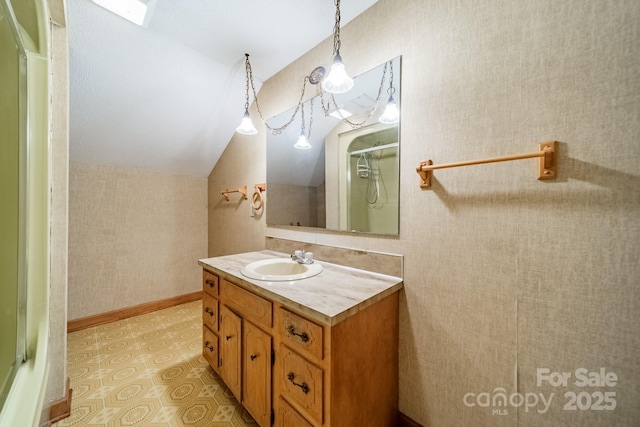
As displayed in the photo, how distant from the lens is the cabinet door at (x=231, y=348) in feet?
4.13

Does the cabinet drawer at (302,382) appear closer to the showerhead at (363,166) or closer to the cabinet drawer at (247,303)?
the cabinet drawer at (247,303)

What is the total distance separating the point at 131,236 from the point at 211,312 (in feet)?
5.41

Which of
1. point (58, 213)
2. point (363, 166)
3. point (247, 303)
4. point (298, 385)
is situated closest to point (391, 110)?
point (363, 166)

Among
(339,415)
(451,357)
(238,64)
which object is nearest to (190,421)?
(339,415)

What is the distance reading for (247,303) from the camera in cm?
119

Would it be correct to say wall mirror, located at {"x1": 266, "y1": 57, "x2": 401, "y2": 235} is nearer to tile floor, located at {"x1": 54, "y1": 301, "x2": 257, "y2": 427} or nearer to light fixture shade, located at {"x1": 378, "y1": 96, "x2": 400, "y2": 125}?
light fixture shade, located at {"x1": 378, "y1": 96, "x2": 400, "y2": 125}

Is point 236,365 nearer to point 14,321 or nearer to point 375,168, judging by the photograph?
point 14,321

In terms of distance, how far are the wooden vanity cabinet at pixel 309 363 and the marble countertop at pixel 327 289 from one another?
0.04 m

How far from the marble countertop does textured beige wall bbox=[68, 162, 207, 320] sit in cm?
161

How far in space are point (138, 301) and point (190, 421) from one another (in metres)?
1.76

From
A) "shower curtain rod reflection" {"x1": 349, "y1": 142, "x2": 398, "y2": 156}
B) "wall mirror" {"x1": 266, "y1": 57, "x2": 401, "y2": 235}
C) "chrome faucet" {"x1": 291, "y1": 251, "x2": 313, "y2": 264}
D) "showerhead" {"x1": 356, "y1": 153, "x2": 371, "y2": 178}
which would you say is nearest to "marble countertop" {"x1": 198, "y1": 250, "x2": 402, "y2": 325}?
A: "chrome faucet" {"x1": 291, "y1": 251, "x2": 313, "y2": 264}

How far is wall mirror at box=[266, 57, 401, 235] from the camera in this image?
1288 millimetres

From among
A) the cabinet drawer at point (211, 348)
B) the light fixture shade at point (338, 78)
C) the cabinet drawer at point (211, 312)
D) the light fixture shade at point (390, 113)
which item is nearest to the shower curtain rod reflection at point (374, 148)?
the light fixture shade at point (390, 113)

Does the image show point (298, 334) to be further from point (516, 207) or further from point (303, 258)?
point (516, 207)
